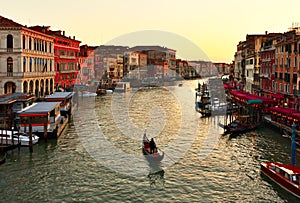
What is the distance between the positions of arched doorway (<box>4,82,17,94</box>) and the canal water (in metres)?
10.1

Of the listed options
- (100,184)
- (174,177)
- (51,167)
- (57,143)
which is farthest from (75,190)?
(57,143)

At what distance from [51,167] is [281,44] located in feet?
74.5

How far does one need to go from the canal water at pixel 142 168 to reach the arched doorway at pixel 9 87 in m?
10.1

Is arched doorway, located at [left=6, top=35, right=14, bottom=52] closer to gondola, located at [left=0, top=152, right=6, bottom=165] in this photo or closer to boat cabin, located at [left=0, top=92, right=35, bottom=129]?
boat cabin, located at [left=0, top=92, right=35, bottom=129]

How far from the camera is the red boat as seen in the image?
12742mm

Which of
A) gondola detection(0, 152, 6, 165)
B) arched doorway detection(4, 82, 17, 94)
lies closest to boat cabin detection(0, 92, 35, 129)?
gondola detection(0, 152, 6, 165)

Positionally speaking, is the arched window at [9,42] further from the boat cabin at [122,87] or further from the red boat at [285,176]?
the boat cabin at [122,87]

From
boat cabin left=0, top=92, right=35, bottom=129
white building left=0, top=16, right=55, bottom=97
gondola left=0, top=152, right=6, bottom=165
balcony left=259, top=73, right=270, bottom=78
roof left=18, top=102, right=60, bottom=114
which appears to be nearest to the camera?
gondola left=0, top=152, right=6, bottom=165

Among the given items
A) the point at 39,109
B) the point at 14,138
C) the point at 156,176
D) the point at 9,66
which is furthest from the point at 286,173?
the point at 9,66

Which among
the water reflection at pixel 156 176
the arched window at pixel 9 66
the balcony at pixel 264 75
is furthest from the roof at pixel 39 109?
the balcony at pixel 264 75

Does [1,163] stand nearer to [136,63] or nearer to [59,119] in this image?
[59,119]

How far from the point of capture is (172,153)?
60.5 ft

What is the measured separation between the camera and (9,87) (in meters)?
31.8

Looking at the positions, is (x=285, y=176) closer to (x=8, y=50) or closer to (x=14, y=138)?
(x=14, y=138)
